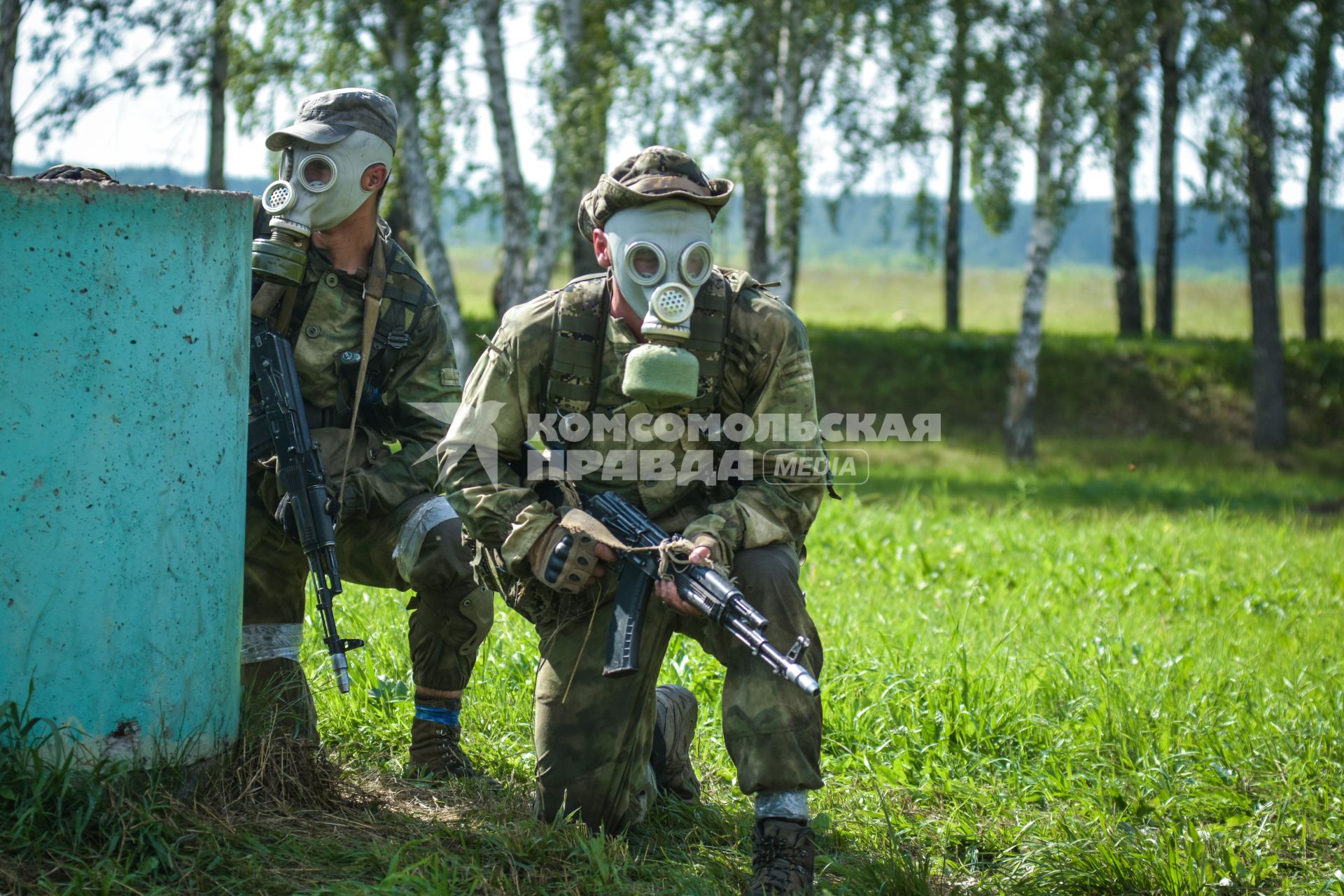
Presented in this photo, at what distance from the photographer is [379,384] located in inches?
170

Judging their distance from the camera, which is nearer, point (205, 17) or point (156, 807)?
point (156, 807)

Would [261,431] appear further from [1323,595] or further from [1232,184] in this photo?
[1232,184]

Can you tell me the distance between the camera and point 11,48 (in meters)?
9.11

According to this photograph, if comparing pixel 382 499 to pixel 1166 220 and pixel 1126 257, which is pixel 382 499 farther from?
pixel 1166 220

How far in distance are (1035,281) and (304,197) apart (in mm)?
10351

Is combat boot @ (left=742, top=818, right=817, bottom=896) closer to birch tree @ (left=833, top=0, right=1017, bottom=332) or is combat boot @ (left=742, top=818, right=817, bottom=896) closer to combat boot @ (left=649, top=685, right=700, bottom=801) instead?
combat boot @ (left=649, top=685, right=700, bottom=801)

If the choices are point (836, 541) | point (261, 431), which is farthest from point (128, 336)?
point (836, 541)

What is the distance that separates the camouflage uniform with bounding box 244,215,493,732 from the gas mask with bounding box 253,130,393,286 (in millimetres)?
138

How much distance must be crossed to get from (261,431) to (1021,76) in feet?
34.7

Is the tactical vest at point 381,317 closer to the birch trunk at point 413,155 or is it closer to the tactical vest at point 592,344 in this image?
the tactical vest at point 592,344

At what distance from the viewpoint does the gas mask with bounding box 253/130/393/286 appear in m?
4.08

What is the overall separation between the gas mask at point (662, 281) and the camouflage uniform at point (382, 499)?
3.15 feet

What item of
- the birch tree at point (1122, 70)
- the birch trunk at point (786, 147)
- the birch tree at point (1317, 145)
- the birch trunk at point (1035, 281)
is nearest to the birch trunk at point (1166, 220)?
the birch tree at point (1317, 145)

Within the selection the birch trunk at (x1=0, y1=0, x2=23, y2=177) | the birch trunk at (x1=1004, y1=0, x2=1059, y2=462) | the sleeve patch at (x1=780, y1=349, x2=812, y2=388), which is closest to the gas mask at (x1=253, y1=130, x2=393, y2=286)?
the sleeve patch at (x1=780, y1=349, x2=812, y2=388)
